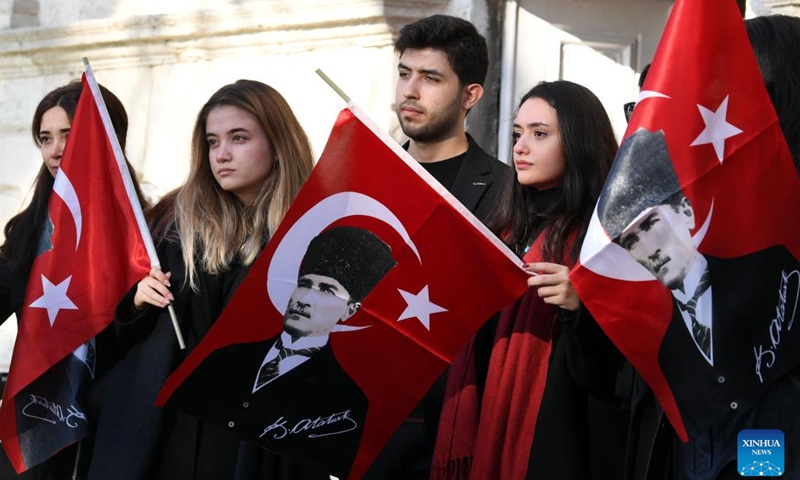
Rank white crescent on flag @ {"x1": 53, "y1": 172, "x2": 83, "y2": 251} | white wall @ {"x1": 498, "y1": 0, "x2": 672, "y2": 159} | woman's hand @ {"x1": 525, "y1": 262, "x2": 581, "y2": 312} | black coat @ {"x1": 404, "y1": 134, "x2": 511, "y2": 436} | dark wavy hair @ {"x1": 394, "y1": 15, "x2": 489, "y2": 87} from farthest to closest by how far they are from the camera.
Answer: white wall @ {"x1": 498, "y1": 0, "x2": 672, "y2": 159} → dark wavy hair @ {"x1": 394, "y1": 15, "x2": 489, "y2": 87} → white crescent on flag @ {"x1": 53, "y1": 172, "x2": 83, "y2": 251} → black coat @ {"x1": 404, "y1": 134, "x2": 511, "y2": 436} → woman's hand @ {"x1": 525, "y1": 262, "x2": 581, "y2": 312}

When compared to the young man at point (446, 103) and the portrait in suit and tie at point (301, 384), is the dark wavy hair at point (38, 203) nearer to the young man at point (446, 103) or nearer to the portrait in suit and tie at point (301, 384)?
the young man at point (446, 103)

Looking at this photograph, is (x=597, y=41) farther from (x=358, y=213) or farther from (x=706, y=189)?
(x=706, y=189)

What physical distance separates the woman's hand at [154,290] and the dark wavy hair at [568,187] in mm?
1047

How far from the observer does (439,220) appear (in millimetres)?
3934

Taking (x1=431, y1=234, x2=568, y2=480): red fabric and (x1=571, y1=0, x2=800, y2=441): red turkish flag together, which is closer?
(x1=571, y1=0, x2=800, y2=441): red turkish flag

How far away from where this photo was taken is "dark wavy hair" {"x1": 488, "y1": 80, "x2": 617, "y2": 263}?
4.09 m

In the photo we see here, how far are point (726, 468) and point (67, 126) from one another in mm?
3015

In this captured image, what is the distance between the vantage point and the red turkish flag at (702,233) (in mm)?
3281

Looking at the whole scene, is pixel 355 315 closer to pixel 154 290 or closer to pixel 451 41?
pixel 154 290

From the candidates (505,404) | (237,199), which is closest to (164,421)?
(237,199)

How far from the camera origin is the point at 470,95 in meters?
5.49

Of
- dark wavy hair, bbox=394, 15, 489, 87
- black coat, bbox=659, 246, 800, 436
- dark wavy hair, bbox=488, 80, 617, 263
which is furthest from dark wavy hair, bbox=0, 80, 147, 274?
black coat, bbox=659, 246, 800, 436

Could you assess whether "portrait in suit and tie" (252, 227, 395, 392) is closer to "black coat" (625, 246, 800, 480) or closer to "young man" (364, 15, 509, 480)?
"young man" (364, 15, 509, 480)

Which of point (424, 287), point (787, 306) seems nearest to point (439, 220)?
point (424, 287)
